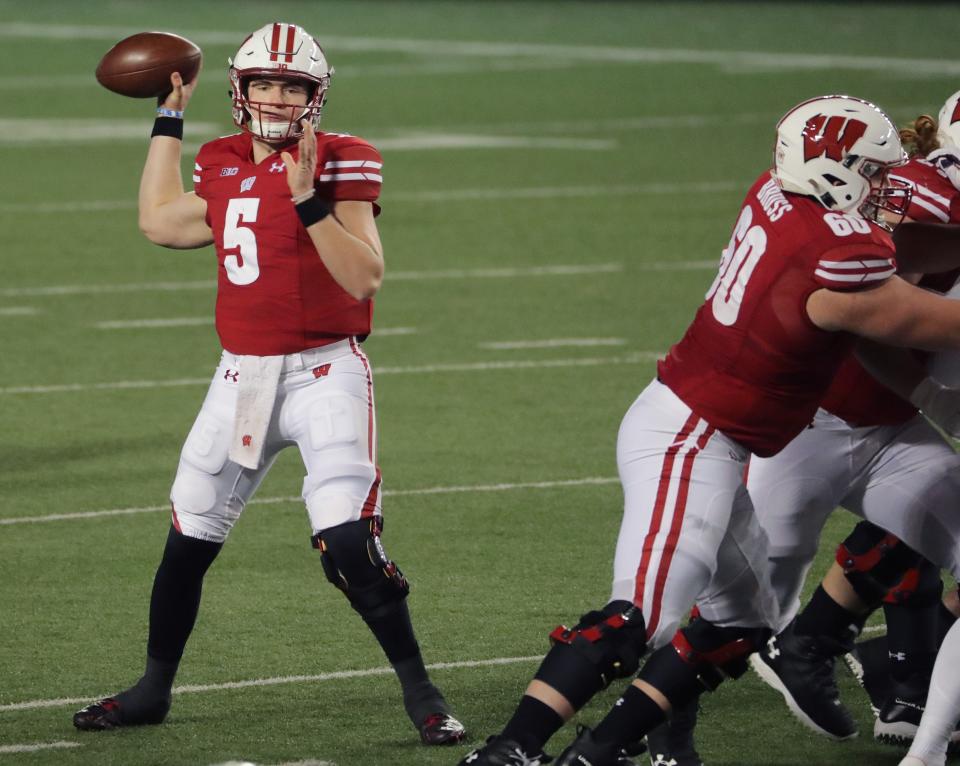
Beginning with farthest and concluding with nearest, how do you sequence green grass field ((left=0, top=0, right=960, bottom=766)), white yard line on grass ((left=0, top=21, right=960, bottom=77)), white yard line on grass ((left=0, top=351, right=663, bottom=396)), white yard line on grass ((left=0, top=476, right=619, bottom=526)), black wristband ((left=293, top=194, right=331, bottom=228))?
white yard line on grass ((left=0, top=21, right=960, bottom=77)) < white yard line on grass ((left=0, top=351, right=663, bottom=396)) < white yard line on grass ((left=0, top=476, right=619, bottom=526)) < green grass field ((left=0, top=0, right=960, bottom=766)) < black wristband ((left=293, top=194, right=331, bottom=228))

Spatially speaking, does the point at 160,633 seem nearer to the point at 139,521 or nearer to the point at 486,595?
the point at 486,595

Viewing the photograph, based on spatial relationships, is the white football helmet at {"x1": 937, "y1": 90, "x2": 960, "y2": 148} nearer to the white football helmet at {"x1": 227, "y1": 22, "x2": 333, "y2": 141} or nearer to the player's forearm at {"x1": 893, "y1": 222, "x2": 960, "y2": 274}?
the player's forearm at {"x1": 893, "y1": 222, "x2": 960, "y2": 274}

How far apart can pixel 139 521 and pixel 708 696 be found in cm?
250

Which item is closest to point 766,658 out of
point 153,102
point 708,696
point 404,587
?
point 708,696

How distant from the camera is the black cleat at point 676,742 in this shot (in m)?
4.63

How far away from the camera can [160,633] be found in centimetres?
506

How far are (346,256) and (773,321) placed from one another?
1.07 meters

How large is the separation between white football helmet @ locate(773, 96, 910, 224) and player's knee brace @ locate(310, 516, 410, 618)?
1.30 meters

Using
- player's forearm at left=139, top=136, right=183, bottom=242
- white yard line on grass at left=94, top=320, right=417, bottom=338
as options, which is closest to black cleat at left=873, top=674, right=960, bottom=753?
player's forearm at left=139, top=136, right=183, bottom=242

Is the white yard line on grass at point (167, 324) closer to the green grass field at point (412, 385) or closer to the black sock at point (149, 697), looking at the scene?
the green grass field at point (412, 385)

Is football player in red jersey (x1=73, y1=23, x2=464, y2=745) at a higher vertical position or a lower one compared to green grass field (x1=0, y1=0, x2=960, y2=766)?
higher

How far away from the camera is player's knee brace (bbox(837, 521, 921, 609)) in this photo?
5172mm

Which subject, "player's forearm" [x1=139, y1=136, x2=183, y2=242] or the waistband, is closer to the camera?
the waistband

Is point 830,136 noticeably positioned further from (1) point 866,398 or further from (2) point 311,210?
(2) point 311,210
